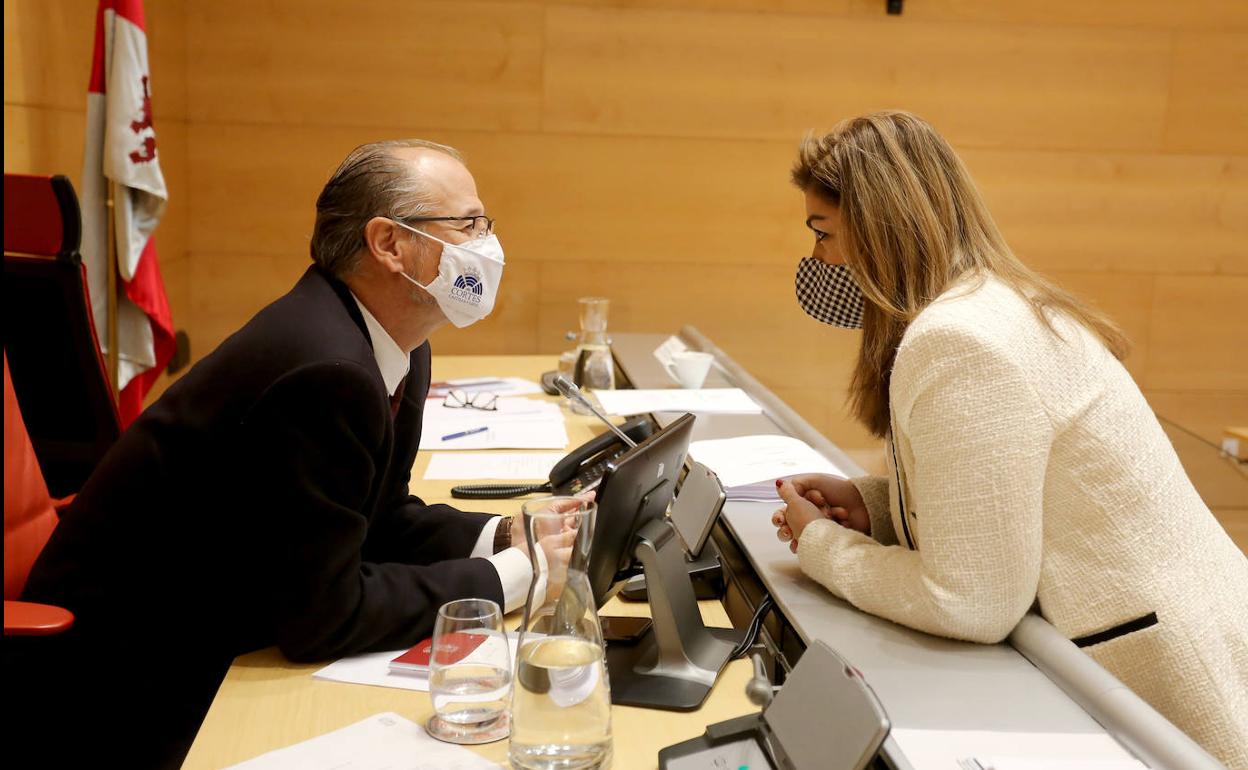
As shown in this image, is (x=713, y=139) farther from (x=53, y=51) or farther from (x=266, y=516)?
(x=266, y=516)

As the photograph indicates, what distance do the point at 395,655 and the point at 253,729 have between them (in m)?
0.23

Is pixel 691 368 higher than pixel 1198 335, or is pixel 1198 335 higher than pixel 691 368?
pixel 691 368

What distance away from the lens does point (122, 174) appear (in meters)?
3.05

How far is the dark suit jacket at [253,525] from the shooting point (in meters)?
1.36

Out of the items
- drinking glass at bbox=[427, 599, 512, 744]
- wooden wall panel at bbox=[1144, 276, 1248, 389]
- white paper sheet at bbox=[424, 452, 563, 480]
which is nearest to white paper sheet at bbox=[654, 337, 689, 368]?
white paper sheet at bbox=[424, 452, 563, 480]

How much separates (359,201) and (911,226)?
0.81 metres

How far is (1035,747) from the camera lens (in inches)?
43.3

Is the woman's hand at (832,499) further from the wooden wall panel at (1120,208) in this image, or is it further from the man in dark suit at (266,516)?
the wooden wall panel at (1120,208)

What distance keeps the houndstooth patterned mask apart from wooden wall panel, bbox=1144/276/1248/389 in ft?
10.5

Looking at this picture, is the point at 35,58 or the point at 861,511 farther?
the point at 35,58

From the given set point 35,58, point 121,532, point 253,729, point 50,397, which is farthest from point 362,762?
point 35,58

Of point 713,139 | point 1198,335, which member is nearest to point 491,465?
point 713,139

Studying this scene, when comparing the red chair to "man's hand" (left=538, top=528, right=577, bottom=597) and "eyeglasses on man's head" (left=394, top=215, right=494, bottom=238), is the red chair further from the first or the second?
"man's hand" (left=538, top=528, right=577, bottom=597)

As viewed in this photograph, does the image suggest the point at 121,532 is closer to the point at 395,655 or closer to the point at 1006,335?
the point at 395,655
